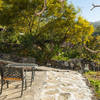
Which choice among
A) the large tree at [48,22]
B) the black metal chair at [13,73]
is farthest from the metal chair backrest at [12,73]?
the large tree at [48,22]

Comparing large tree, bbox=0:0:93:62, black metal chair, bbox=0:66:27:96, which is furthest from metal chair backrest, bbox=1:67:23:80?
large tree, bbox=0:0:93:62

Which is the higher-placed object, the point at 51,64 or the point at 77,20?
the point at 77,20

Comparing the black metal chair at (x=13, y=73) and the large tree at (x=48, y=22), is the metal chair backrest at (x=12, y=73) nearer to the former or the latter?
the black metal chair at (x=13, y=73)

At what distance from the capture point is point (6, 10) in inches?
500

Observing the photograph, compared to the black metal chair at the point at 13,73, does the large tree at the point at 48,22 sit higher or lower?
higher

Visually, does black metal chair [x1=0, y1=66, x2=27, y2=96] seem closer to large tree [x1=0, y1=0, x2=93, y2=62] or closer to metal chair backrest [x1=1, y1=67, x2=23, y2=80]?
metal chair backrest [x1=1, y1=67, x2=23, y2=80]

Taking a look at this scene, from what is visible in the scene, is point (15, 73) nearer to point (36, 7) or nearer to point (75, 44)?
point (36, 7)

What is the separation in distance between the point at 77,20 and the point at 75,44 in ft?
8.10

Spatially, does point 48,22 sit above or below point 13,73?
above

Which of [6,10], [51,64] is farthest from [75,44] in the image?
[6,10]

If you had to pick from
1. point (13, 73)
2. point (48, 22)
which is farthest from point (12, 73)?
point (48, 22)

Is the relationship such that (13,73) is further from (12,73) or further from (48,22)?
(48,22)

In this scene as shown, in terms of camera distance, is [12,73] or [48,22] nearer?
[12,73]

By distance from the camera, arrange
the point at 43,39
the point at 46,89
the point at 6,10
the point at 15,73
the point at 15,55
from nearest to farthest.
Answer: the point at 15,73 < the point at 46,89 < the point at 15,55 < the point at 43,39 < the point at 6,10
